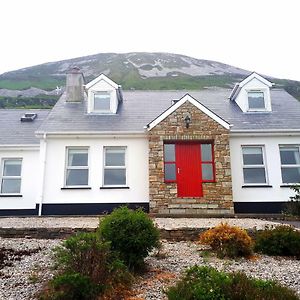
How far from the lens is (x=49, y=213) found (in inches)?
598

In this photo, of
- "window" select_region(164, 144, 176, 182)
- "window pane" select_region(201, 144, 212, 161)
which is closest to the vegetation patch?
"window" select_region(164, 144, 176, 182)

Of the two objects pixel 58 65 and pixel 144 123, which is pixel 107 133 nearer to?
pixel 144 123

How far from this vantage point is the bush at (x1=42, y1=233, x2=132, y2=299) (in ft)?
15.9

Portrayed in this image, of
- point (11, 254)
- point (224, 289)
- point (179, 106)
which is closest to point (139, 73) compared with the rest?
point (179, 106)

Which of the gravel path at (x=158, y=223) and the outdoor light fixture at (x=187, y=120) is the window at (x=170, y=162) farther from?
the gravel path at (x=158, y=223)

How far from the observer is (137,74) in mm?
107062

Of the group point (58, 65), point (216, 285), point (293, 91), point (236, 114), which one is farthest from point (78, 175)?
point (58, 65)

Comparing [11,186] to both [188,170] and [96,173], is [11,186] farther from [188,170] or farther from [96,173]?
[188,170]

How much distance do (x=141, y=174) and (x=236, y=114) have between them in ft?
20.5

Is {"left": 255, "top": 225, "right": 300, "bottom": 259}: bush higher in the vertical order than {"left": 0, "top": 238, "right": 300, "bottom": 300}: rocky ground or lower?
higher

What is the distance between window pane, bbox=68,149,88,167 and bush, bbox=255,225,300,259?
977 centimetres

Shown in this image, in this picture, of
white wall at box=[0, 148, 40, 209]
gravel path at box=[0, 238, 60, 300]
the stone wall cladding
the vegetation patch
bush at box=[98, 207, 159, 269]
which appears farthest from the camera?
white wall at box=[0, 148, 40, 209]

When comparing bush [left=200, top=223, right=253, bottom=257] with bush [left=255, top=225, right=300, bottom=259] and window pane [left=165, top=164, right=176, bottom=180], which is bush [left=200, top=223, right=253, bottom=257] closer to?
bush [left=255, top=225, right=300, bottom=259]

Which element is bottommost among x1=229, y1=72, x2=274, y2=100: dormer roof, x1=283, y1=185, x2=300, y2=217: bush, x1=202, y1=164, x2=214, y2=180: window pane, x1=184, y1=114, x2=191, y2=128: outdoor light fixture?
x1=283, y1=185, x2=300, y2=217: bush
